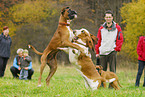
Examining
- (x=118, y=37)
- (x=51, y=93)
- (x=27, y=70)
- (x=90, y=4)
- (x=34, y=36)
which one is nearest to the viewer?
(x=51, y=93)

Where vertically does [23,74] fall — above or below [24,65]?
below

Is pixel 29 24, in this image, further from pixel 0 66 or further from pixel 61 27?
pixel 61 27

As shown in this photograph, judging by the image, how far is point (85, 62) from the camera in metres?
5.21

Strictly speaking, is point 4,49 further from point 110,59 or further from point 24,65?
point 110,59

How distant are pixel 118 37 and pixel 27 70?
15.1 feet

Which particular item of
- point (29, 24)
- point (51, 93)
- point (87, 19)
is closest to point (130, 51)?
point (87, 19)

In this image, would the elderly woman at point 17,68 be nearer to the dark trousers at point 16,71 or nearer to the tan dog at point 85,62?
the dark trousers at point 16,71

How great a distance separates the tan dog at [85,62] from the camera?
5.14 m

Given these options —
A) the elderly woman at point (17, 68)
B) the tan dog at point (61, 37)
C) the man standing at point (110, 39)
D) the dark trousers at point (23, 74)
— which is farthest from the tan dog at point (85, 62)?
the elderly woman at point (17, 68)

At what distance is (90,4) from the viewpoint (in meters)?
24.6

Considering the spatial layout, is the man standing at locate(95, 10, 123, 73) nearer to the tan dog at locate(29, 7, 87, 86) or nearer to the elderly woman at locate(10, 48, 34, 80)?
the tan dog at locate(29, 7, 87, 86)

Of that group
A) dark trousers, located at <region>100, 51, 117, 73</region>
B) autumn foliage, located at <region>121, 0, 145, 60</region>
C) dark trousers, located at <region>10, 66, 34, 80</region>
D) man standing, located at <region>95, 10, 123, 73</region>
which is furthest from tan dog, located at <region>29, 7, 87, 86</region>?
autumn foliage, located at <region>121, 0, 145, 60</region>

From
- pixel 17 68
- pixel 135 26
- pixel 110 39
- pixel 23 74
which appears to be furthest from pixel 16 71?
pixel 135 26

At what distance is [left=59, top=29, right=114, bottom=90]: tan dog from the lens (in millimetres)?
5145
